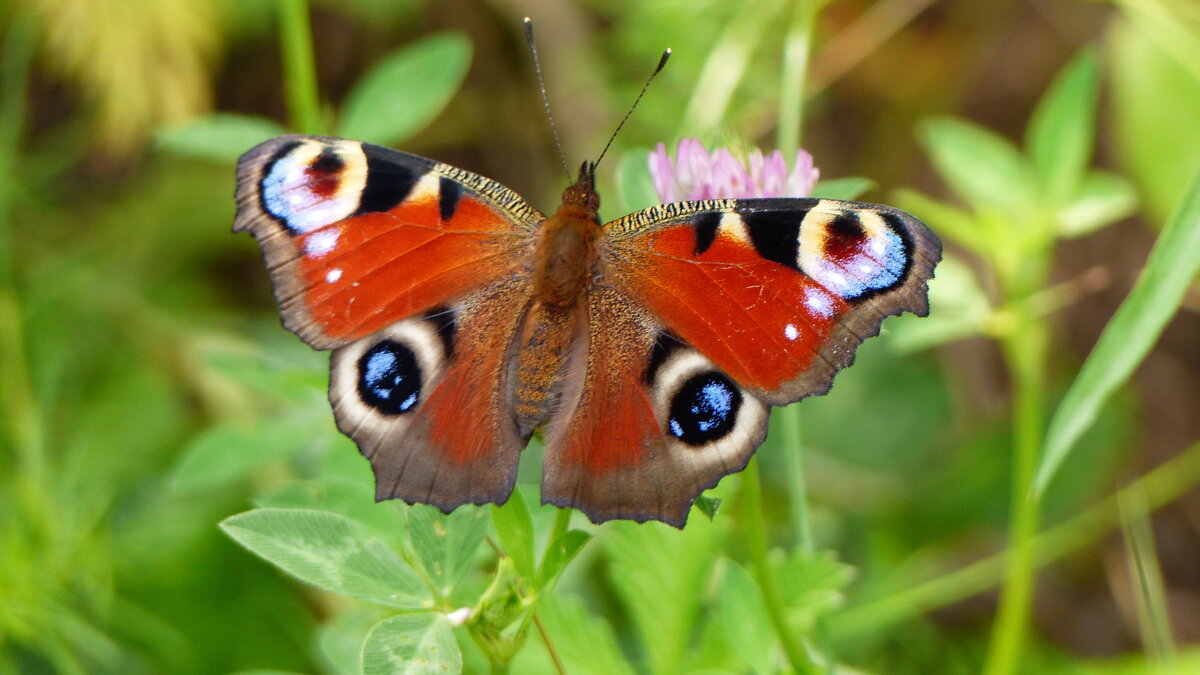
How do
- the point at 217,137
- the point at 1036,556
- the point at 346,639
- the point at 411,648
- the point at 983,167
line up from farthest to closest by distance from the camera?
the point at 1036,556, the point at 983,167, the point at 217,137, the point at 346,639, the point at 411,648

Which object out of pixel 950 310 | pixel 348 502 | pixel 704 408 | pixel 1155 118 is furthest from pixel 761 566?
pixel 1155 118

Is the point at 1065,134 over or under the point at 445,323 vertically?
over

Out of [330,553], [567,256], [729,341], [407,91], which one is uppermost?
[407,91]

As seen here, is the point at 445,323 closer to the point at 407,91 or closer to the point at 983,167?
the point at 407,91

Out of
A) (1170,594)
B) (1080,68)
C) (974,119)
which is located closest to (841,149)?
(974,119)

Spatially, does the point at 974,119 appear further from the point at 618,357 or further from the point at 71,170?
the point at 71,170

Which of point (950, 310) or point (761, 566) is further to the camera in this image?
point (950, 310)

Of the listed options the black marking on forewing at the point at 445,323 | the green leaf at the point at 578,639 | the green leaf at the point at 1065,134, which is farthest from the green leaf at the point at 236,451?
the green leaf at the point at 1065,134
